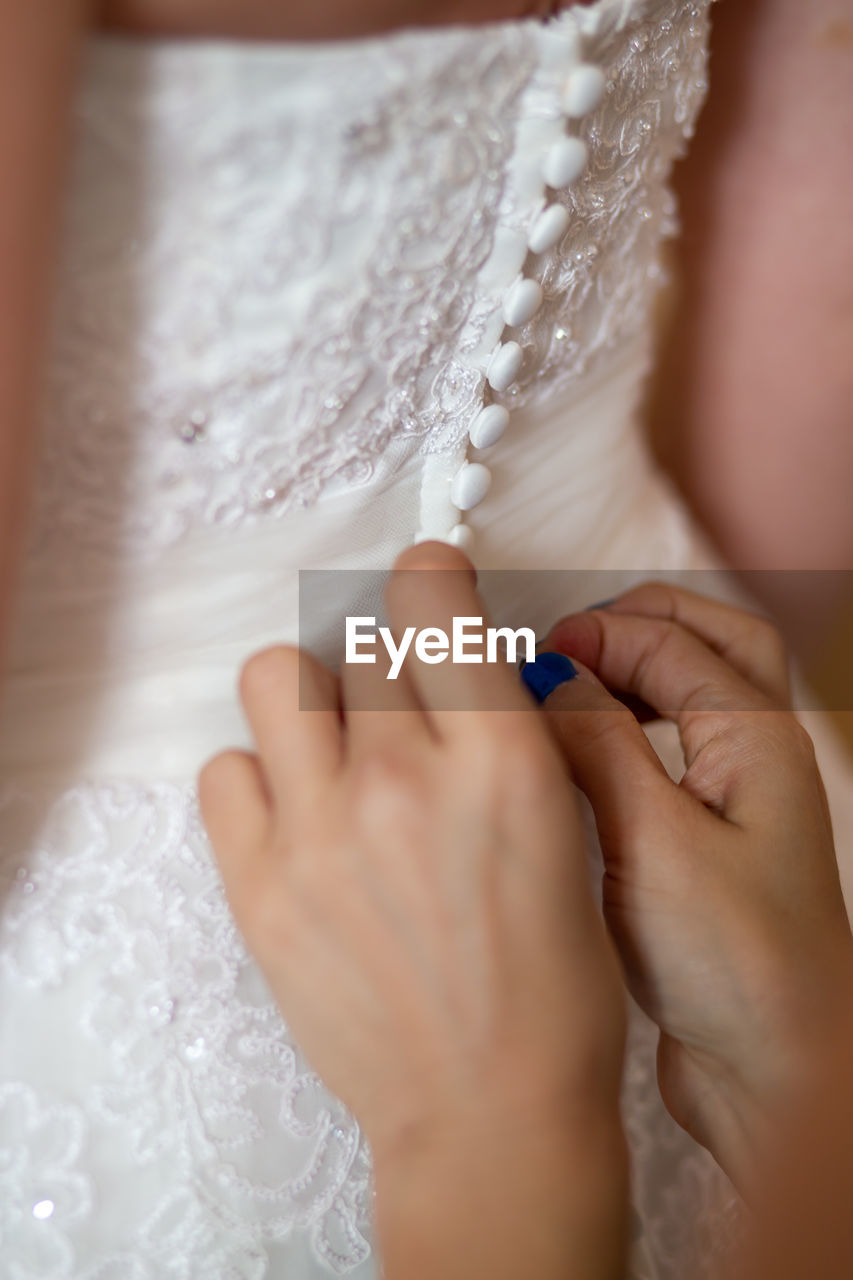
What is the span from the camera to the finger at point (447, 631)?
0.39 m

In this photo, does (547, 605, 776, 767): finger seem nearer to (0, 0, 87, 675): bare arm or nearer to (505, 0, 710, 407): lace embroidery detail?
(505, 0, 710, 407): lace embroidery detail

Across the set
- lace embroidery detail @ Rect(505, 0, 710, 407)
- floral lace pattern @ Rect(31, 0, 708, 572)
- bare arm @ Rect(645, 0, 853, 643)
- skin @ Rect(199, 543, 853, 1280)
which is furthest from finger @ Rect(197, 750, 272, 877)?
bare arm @ Rect(645, 0, 853, 643)

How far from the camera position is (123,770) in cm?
50

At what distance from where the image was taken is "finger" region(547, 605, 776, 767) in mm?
543

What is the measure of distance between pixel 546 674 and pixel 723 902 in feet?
0.46

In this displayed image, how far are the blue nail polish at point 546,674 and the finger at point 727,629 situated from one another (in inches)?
3.9

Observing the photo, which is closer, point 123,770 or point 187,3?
point 187,3

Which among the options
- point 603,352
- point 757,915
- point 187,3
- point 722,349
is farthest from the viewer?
point 722,349

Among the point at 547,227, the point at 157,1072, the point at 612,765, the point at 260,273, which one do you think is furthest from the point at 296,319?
the point at 157,1072

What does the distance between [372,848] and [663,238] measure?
44 cm

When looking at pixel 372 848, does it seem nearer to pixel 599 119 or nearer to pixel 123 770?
pixel 123 770

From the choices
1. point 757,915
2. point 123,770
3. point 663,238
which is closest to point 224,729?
point 123,770

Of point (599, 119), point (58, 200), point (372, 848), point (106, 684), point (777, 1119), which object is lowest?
point (777, 1119)

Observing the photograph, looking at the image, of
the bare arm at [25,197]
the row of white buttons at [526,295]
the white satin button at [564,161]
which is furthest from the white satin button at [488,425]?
the bare arm at [25,197]
